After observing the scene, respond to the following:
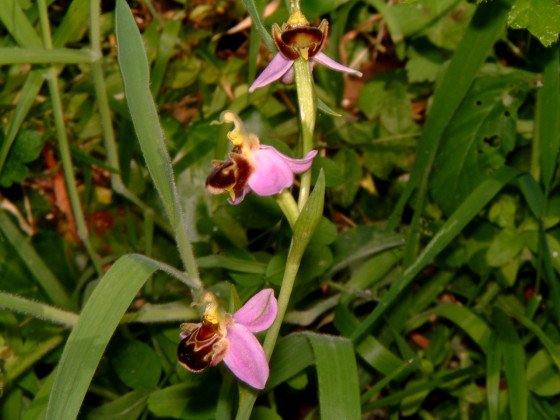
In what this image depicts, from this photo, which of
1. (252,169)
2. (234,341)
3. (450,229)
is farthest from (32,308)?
(450,229)

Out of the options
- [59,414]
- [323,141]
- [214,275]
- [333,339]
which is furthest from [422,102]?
[59,414]

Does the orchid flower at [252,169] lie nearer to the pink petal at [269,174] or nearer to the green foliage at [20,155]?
the pink petal at [269,174]

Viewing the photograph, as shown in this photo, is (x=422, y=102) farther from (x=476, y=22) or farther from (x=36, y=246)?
(x=36, y=246)

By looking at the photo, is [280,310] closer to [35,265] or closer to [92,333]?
[92,333]

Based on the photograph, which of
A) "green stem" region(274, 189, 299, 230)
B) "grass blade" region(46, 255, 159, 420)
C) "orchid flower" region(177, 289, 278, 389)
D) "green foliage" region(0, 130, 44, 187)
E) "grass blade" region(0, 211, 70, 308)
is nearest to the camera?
"grass blade" region(46, 255, 159, 420)

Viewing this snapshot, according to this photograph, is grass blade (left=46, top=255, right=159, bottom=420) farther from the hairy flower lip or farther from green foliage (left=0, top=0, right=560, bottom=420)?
the hairy flower lip

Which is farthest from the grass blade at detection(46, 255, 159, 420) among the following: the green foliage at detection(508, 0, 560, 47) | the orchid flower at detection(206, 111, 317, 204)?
the green foliage at detection(508, 0, 560, 47)
